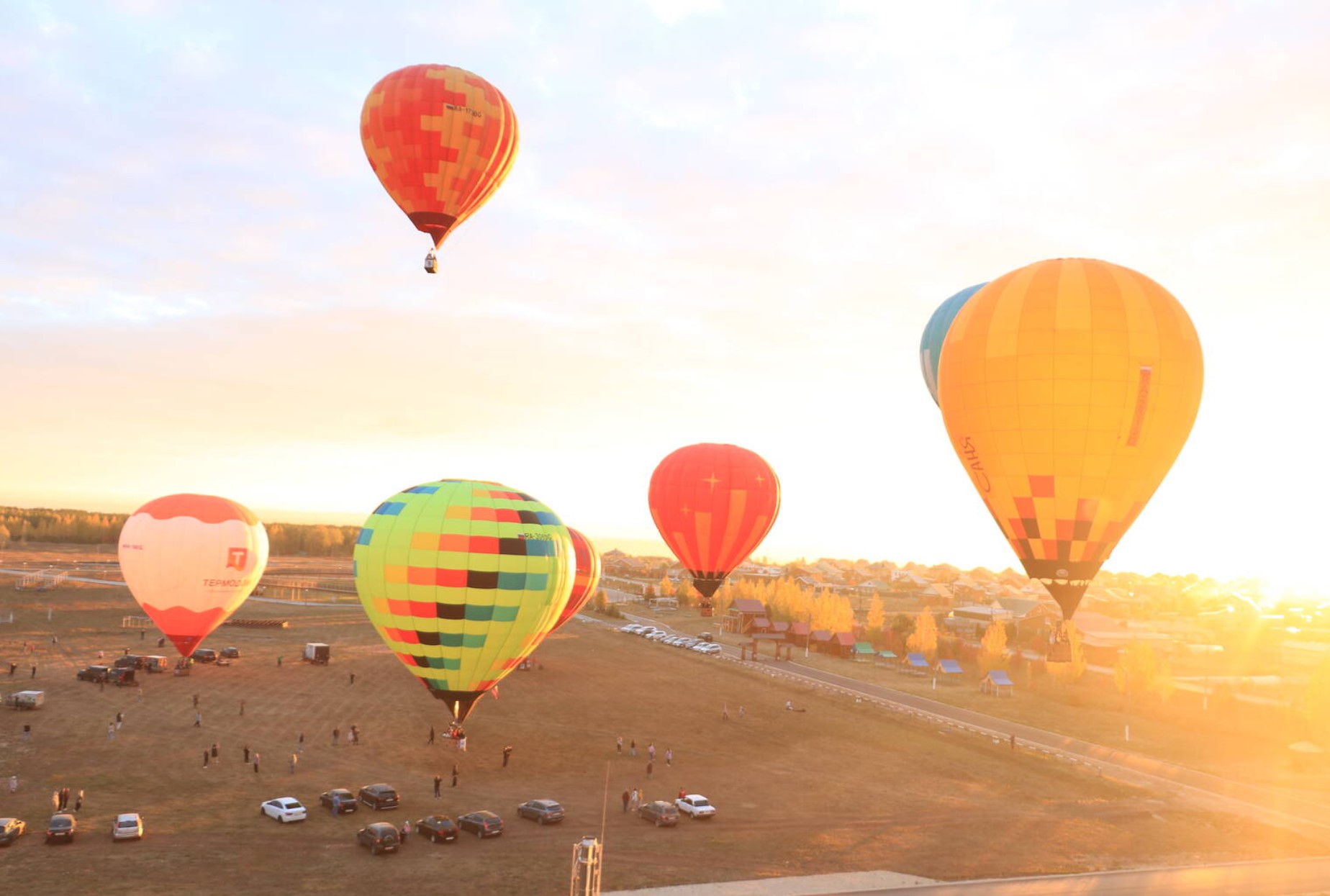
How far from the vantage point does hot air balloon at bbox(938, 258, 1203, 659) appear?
24.1 meters

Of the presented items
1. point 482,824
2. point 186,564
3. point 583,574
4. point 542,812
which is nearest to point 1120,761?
point 583,574

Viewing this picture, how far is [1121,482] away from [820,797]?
16636mm

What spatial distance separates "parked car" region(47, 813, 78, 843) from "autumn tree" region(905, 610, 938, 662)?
65827 millimetres

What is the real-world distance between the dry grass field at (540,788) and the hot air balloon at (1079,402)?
10365 mm

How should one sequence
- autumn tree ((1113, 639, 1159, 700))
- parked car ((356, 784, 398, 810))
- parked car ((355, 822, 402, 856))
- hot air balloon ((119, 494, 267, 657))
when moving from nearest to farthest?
1. parked car ((355, 822, 402, 856))
2. parked car ((356, 784, 398, 810))
3. hot air balloon ((119, 494, 267, 657))
4. autumn tree ((1113, 639, 1159, 700))

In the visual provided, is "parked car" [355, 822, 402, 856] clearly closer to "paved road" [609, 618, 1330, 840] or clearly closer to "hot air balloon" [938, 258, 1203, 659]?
"hot air balloon" [938, 258, 1203, 659]

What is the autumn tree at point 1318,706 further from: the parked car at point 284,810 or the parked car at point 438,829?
the parked car at point 284,810

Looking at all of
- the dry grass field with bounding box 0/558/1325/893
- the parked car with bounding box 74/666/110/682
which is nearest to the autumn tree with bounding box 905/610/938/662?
the dry grass field with bounding box 0/558/1325/893

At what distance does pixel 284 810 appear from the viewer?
2747 cm

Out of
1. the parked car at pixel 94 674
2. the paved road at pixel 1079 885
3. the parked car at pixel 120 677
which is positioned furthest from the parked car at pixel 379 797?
the parked car at pixel 94 674

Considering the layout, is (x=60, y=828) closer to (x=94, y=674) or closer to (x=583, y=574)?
(x=94, y=674)

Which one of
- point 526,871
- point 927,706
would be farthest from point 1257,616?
point 526,871

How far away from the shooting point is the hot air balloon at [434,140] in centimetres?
3544

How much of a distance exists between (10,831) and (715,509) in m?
28.1
